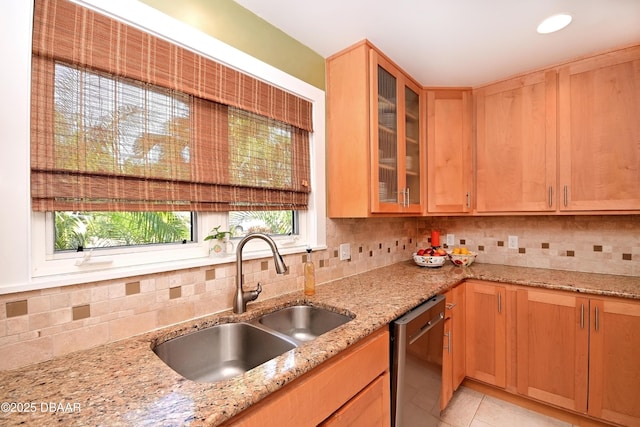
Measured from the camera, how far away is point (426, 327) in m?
1.42

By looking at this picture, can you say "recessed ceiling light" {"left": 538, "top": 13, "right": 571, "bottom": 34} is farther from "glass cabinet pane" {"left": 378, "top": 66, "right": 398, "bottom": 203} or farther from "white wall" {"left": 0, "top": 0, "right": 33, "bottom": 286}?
"white wall" {"left": 0, "top": 0, "right": 33, "bottom": 286}

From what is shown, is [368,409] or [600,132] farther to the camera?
[600,132]

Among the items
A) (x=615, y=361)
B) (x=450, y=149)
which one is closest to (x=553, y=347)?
(x=615, y=361)

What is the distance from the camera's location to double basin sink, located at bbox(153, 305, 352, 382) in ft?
3.39

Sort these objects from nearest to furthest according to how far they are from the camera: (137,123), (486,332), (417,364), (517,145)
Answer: (137,123) < (417,364) < (486,332) < (517,145)

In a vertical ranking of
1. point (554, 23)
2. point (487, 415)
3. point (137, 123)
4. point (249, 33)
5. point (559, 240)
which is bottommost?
point (487, 415)

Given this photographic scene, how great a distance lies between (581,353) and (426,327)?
1064mm

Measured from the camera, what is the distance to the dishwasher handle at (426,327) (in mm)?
1308

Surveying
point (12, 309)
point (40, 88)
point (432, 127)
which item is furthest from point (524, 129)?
point (12, 309)

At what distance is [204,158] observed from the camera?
48.9 inches

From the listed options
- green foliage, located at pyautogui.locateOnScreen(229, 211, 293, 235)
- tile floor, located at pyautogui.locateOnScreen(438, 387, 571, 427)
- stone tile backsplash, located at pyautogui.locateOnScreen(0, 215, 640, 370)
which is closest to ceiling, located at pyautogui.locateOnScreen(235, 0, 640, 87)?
green foliage, located at pyautogui.locateOnScreen(229, 211, 293, 235)

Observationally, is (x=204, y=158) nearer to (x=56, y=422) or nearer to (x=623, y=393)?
(x=56, y=422)

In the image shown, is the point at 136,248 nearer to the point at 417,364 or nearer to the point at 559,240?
the point at 417,364

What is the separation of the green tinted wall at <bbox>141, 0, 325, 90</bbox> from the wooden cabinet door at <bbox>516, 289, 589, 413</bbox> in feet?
6.50
